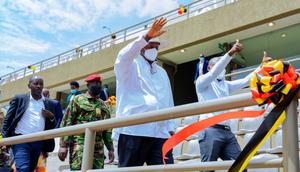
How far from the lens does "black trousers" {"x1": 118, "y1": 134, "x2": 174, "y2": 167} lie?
3.36m

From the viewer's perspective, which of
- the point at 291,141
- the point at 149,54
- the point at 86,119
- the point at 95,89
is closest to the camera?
the point at 291,141

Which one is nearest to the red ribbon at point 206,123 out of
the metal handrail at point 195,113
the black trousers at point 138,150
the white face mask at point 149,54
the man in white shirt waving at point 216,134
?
the metal handrail at point 195,113

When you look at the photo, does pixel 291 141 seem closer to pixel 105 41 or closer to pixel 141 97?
pixel 141 97

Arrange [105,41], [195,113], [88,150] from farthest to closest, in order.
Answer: [105,41], [88,150], [195,113]

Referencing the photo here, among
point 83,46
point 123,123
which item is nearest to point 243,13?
point 83,46

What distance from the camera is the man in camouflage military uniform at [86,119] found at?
426 centimetres

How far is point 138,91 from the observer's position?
3547 millimetres

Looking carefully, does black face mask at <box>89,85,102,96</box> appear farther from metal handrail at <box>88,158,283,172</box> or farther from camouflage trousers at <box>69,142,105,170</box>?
metal handrail at <box>88,158,283,172</box>

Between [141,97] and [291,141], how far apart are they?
1871mm

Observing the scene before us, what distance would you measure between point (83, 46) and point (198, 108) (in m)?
18.7

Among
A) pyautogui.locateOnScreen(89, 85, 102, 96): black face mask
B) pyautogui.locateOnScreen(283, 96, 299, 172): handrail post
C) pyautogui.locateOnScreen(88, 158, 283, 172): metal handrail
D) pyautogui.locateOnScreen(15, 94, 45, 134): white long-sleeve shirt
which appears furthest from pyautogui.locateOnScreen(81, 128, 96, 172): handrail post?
pyautogui.locateOnScreen(15, 94, 45, 134): white long-sleeve shirt

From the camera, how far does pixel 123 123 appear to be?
2639mm

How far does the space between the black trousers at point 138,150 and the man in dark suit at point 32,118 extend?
5.57 feet

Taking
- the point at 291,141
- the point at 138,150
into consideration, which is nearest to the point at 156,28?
the point at 138,150
